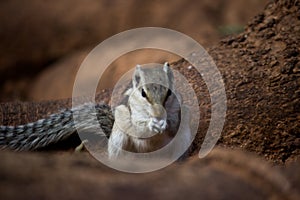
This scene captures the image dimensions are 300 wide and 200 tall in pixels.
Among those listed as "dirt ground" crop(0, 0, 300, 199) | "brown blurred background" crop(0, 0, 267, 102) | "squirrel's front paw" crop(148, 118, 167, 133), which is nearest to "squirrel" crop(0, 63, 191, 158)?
"squirrel's front paw" crop(148, 118, 167, 133)

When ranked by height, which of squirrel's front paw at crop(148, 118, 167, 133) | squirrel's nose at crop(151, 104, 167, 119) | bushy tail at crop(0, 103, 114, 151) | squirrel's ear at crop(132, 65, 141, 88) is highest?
squirrel's ear at crop(132, 65, 141, 88)

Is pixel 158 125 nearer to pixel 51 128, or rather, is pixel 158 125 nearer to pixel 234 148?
pixel 234 148

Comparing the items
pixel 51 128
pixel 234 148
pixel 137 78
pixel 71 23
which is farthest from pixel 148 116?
pixel 71 23

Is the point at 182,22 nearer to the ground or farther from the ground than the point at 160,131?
farther from the ground

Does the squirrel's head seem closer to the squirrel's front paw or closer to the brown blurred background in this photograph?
the squirrel's front paw

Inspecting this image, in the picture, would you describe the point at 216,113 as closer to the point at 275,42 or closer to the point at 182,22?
the point at 275,42

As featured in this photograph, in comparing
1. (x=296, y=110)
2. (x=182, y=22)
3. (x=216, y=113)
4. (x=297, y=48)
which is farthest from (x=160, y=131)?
(x=182, y=22)

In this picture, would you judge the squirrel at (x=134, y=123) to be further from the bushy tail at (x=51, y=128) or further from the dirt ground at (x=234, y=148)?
the dirt ground at (x=234, y=148)
